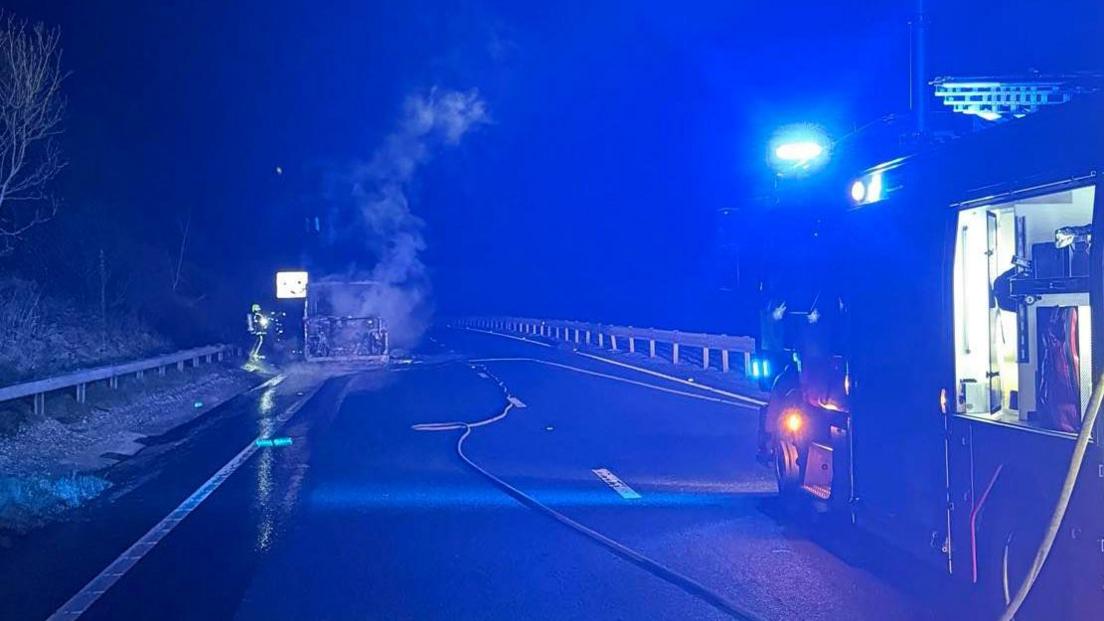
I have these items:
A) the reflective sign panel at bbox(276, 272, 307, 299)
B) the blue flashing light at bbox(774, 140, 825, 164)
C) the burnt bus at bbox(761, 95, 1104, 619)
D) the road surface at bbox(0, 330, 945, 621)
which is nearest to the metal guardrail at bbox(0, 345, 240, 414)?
the road surface at bbox(0, 330, 945, 621)

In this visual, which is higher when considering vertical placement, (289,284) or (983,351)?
(289,284)

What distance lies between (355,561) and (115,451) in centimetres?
875

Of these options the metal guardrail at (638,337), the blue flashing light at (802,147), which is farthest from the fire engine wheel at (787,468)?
the blue flashing light at (802,147)

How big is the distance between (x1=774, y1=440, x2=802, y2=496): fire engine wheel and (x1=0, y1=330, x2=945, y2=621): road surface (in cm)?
31

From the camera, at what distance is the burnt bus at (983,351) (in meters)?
5.12

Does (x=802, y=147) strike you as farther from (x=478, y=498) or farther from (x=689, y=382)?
(x=689, y=382)

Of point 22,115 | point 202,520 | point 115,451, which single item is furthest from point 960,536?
point 22,115

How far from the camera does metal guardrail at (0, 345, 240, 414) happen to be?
52.2ft

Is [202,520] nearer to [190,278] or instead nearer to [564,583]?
[564,583]

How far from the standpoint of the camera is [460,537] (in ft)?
30.7

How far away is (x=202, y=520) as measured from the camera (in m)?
10.2

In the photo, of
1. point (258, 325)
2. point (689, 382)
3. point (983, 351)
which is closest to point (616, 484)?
point (983, 351)

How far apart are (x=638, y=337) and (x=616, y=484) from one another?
24123 millimetres

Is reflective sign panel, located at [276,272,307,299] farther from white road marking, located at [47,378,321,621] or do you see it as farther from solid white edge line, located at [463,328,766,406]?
white road marking, located at [47,378,321,621]
